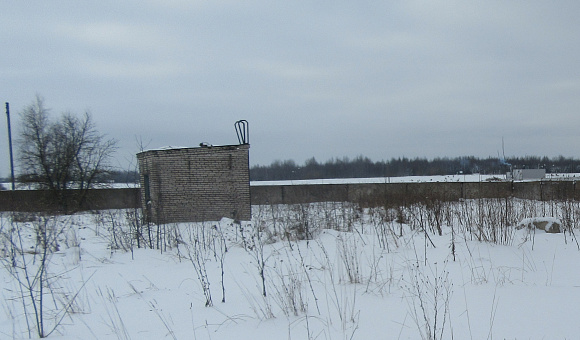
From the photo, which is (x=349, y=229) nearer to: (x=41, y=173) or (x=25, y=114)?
(x=41, y=173)

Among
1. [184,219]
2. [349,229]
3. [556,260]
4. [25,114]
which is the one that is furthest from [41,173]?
[556,260]

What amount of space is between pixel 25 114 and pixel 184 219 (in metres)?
14.6

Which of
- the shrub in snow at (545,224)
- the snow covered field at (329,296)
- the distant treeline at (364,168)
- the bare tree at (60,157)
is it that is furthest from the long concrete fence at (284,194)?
the distant treeline at (364,168)

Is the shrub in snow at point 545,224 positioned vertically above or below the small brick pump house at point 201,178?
below

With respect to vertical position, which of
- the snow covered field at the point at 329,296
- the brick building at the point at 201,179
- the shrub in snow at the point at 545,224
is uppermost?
the brick building at the point at 201,179

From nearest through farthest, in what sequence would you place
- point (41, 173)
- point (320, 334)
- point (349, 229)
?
point (320, 334)
point (349, 229)
point (41, 173)

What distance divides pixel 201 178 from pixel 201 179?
4 centimetres

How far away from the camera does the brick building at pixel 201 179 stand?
1330cm

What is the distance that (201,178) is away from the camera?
13.3 meters

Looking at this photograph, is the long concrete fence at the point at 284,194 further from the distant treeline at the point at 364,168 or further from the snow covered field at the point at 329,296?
the distant treeline at the point at 364,168

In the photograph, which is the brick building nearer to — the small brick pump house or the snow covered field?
the small brick pump house

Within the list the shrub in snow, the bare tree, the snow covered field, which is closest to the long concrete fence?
the bare tree

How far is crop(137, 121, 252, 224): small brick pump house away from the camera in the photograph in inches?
524

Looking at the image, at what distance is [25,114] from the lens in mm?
21062
